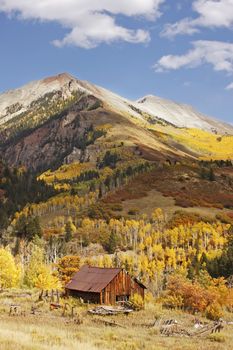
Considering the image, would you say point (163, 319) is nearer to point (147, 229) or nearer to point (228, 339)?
point (228, 339)

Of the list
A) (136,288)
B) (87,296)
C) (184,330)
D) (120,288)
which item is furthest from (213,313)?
(87,296)

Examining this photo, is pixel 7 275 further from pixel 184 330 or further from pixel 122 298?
pixel 184 330

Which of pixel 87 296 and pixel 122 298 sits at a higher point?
pixel 87 296

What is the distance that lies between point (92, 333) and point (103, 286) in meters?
24.0

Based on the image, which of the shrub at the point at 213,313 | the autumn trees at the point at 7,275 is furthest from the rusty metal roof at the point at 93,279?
the autumn trees at the point at 7,275

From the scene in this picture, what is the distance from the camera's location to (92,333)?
33562 millimetres

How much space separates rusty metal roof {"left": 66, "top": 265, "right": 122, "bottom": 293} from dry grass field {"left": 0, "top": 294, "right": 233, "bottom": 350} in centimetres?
724

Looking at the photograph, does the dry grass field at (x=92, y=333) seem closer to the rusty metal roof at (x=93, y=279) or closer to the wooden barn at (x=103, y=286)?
the wooden barn at (x=103, y=286)

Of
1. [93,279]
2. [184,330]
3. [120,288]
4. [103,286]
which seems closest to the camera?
[184,330]

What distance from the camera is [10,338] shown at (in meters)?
24.4

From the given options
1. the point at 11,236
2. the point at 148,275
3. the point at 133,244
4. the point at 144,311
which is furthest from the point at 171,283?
the point at 11,236

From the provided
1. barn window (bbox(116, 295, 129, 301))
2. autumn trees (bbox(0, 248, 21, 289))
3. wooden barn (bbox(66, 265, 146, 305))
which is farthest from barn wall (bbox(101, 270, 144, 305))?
autumn trees (bbox(0, 248, 21, 289))

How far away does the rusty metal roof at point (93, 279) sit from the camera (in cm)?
5806

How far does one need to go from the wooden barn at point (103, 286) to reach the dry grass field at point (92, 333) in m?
6.85
